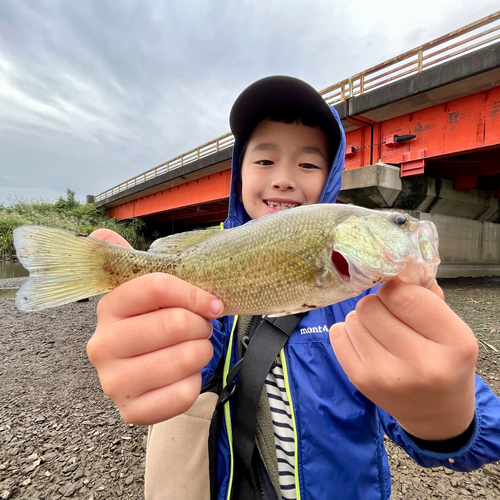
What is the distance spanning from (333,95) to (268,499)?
12.5 metres

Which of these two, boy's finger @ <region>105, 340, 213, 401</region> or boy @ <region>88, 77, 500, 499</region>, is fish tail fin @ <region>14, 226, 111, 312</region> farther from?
boy's finger @ <region>105, 340, 213, 401</region>

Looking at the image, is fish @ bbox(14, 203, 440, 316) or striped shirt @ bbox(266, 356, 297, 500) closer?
fish @ bbox(14, 203, 440, 316)

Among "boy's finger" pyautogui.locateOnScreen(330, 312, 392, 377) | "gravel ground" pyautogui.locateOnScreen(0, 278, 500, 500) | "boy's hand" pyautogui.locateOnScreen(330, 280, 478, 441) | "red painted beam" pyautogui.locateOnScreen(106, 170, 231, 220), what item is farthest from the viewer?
"red painted beam" pyautogui.locateOnScreen(106, 170, 231, 220)

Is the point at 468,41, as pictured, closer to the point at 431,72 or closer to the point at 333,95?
the point at 431,72

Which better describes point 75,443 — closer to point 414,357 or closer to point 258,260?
point 258,260

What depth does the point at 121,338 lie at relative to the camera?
4.35 ft

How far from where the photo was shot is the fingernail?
4.66 feet

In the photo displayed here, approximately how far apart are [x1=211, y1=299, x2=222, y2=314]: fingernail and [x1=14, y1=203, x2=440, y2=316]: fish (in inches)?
2.8

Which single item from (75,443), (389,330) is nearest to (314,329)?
(389,330)

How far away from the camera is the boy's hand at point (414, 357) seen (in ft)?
3.73

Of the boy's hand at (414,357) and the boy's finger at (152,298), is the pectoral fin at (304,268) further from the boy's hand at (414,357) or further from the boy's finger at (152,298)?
the boy's finger at (152,298)

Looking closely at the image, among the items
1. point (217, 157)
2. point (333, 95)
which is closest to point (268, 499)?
point (333, 95)

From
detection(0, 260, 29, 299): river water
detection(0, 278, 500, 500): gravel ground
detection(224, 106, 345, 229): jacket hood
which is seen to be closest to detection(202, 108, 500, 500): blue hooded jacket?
detection(224, 106, 345, 229): jacket hood

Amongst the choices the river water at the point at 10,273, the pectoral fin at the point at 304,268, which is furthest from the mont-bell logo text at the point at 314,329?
the river water at the point at 10,273
